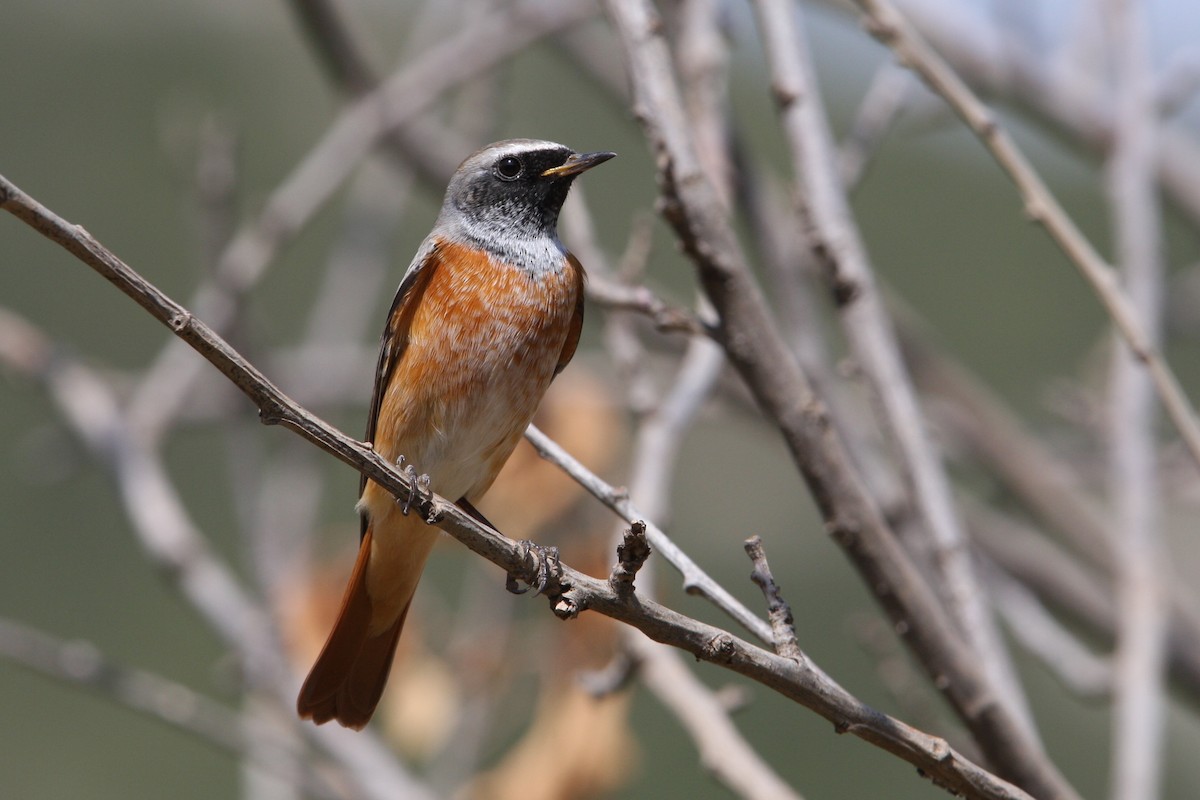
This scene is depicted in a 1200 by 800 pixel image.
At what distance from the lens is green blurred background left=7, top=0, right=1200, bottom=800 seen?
349 inches

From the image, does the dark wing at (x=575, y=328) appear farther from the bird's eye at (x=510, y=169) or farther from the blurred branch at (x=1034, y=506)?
the blurred branch at (x=1034, y=506)

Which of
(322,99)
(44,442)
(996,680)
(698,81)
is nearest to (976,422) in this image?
(698,81)

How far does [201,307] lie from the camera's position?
5457 millimetres

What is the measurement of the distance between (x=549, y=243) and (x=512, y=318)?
0.48 metres

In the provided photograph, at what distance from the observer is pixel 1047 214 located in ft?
9.48

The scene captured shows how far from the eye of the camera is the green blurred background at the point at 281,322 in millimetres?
8875

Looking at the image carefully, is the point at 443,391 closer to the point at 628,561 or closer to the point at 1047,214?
the point at 628,561

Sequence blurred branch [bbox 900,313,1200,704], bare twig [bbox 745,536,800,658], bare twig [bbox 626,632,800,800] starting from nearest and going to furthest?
bare twig [bbox 745,536,800,658], bare twig [bbox 626,632,800,800], blurred branch [bbox 900,313,1200,704]

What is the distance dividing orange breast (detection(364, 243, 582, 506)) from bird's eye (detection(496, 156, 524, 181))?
18.6 inches

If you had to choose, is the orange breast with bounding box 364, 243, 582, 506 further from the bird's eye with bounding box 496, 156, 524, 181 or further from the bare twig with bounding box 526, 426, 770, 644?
the bare twig with bounding box 526, 426, 770, 644

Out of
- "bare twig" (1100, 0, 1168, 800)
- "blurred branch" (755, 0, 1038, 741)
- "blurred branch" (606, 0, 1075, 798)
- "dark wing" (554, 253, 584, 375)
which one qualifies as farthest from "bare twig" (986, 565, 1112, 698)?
"dark wing" (554, 253, 584, 375)

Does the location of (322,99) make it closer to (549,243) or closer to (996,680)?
(549,243)

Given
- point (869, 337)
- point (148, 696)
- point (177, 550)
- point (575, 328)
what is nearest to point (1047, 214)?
point (869, 337)

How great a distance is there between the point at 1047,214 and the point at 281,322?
10.3 meters
